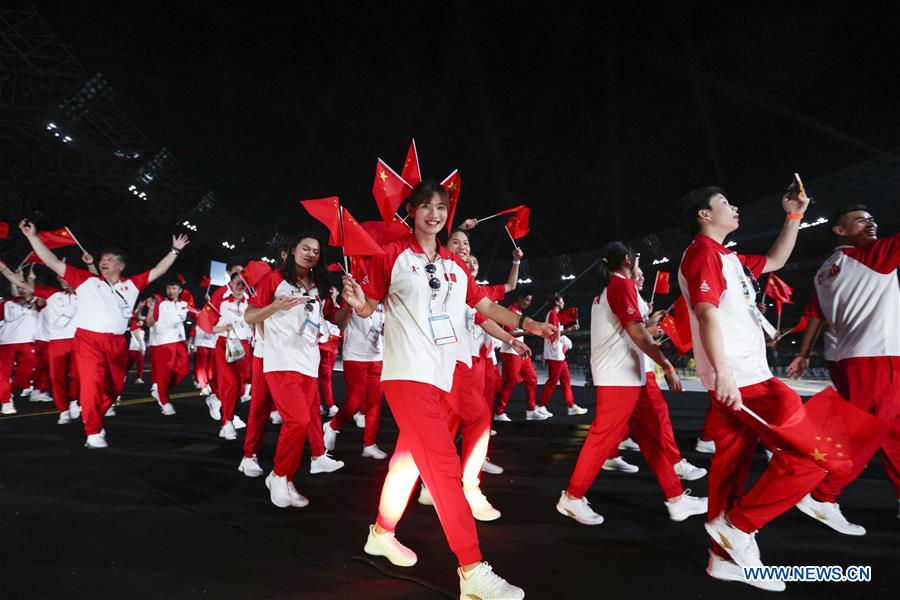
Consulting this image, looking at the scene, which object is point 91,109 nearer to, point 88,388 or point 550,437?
point 88,388

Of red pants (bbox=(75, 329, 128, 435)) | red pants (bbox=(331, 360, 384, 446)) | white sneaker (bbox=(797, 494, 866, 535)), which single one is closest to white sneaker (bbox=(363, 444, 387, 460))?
red pants (bbox=(331, 360, 384, 446))

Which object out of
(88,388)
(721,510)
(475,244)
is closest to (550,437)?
(721,510)

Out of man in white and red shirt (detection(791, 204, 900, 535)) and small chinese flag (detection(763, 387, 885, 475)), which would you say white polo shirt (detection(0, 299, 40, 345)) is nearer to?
small chinese flag (detection(763, 387, 885, 475))

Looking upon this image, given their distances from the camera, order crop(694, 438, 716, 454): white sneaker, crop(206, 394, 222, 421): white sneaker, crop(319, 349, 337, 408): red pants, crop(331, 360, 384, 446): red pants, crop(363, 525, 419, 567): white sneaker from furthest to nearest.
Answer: crop(206, 394, 222, 421): white sneaker
crop(319, 349, 337, 408): red pants
crop(694, 438, 716, 454): white sneaker
crop(331, 360, 384, 446): red pants
crop(363, 525, 419, 567): white sneaker

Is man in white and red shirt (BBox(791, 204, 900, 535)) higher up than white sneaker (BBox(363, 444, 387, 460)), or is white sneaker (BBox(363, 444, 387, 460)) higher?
man in white and red shirt (BBox(791, 204, 900, 535))

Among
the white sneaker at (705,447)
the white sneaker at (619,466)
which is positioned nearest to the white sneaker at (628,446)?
the white sneaker at (705,447)

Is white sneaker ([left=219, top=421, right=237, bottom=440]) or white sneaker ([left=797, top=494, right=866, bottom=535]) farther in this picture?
white sneaker ([left=219, top=421, right=237, bottom=440])

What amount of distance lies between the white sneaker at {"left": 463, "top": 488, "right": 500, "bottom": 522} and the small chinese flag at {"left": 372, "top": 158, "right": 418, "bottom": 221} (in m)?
1.98

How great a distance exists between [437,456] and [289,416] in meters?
1.74

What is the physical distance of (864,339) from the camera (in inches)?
131

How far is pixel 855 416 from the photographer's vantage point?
7.80 feet

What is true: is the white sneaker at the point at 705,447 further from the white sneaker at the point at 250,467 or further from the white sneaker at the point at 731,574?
the white sneaker at the point at 250,467

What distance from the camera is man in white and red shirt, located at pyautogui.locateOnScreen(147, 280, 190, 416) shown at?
27.7 ft

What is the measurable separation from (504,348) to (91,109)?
1633cm
